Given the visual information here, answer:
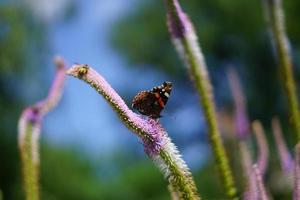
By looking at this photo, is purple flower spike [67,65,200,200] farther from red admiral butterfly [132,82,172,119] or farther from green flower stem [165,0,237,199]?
green flower stem [165,0,237,199]

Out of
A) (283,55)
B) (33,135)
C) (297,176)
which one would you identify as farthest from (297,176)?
(33,135)

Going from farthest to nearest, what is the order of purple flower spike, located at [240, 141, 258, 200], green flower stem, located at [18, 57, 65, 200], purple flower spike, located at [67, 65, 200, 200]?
green flower stem, located at [18, 57, 65, 200] < purple flower spike, located at [240, 141, 258, 200] < purple flower spike, located at [67, 65, 200, 200]

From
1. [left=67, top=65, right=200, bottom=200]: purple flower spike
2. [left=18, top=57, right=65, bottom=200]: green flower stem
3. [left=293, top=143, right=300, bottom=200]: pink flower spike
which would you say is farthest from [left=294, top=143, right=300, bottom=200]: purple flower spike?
[left=18, top=57, right=65, bottom=200]: green flower stem

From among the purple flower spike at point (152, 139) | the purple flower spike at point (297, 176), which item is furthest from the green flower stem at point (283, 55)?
the purple flower spike at point (152, 139)

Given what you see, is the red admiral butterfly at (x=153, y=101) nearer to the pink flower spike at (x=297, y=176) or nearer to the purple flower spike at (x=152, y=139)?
the purple flower spike at (x=152, y=139)

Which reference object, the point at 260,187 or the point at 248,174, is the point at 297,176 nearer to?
the point at 260,187

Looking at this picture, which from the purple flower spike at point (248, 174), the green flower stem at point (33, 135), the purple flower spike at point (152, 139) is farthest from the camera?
the green flower stem at point (33, 135)
